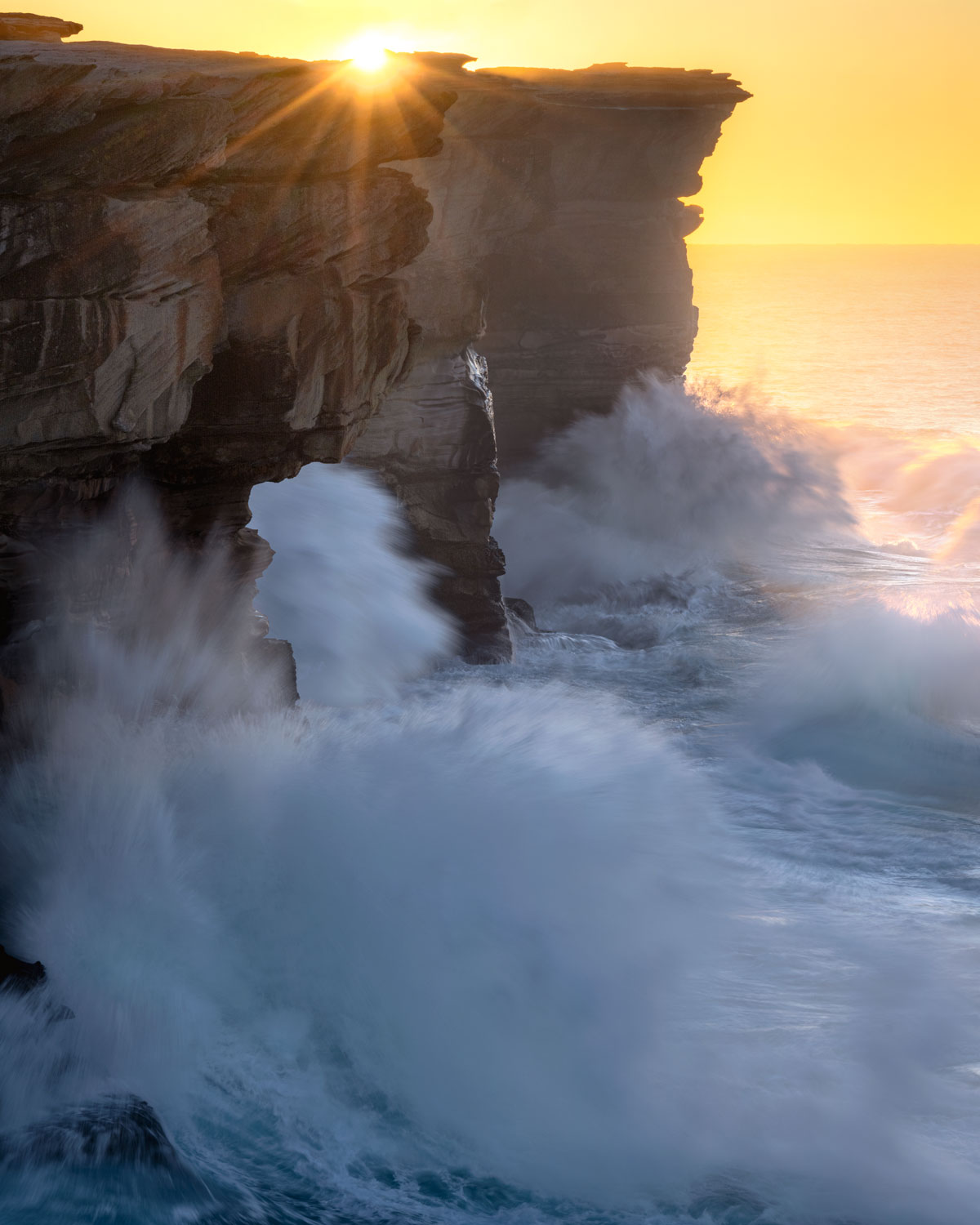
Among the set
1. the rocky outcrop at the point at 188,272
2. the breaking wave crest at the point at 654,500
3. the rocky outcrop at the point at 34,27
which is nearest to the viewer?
the rocky outcrop at the point at 188,272

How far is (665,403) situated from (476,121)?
7359 millimetres

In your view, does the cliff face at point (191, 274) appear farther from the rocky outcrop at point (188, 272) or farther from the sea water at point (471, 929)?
the sea water at point (471, 929)

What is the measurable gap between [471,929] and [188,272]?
4.66 metres

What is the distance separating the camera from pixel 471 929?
830cm

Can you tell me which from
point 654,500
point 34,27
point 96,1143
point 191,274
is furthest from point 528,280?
point 96,1143

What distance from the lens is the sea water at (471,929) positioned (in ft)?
21.6

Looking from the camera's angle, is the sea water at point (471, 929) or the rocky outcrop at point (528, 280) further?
the rocky outcrop at point (528, 280)

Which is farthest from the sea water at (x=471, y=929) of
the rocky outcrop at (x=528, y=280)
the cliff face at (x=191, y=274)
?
the cliff face at (x=191, y=274)

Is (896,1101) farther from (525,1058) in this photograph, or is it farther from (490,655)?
(490,655)

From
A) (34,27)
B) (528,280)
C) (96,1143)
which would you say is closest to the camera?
(96,1143)

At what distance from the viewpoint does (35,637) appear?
8.30 metres

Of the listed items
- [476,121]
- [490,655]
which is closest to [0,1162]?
[490,655]

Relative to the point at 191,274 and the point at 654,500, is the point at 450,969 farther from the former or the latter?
the point at 654,500

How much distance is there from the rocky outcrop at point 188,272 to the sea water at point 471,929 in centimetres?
120
